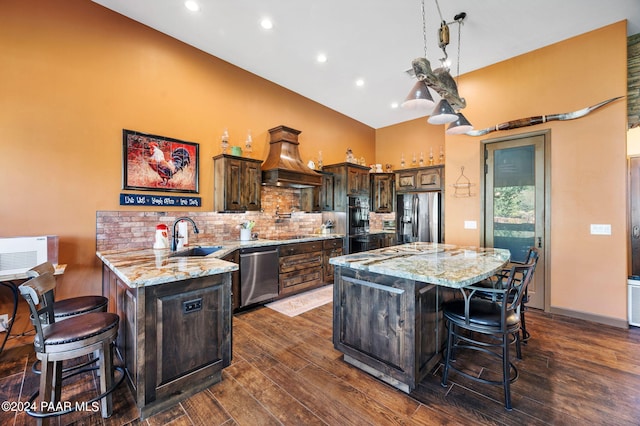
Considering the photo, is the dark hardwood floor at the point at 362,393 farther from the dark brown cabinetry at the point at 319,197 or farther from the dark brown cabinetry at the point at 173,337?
the dark brown cabinetry at the point at 319,197

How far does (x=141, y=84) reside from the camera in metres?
3.38

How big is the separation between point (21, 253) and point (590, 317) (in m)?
6.30

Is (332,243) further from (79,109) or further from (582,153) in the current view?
(79,109)

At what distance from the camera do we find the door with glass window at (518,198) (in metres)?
3.78

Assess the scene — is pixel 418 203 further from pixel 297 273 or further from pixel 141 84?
pixel 141 84

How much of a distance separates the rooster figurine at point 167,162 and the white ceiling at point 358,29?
1.57 metres

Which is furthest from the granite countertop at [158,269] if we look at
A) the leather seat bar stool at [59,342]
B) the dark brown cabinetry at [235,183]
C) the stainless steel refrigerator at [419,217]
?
the stainless steel refrigerator at [419,217]

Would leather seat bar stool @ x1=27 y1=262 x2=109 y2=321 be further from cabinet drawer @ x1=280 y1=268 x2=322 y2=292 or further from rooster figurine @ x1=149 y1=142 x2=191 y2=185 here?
cabinet drawer @ x1=280 y1=268 x2=322 y2=292

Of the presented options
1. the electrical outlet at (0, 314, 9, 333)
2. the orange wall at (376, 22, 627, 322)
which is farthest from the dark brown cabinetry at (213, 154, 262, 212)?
the orange wall at (376, 22, 627, 322)

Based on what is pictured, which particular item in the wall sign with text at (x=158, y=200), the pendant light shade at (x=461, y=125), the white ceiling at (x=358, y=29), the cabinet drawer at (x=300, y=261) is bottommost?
the cabinet drawer at (x=300, y=261)

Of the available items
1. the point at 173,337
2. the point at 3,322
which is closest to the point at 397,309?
the point at 173,337

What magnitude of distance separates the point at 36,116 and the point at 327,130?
4.57 m

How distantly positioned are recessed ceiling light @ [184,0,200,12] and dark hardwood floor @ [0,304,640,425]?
3.82 m

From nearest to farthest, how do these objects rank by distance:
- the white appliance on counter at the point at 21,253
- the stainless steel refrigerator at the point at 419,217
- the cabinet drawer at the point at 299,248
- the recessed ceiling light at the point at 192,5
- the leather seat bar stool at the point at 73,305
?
1. the leather seat bar stool at the point at 73,305
2. the white appliance on counter at the point at 21,253
3. the recessed ceiling light at the point at 192,5
4. the cabinet drawer at the point at 299,248
5. the stainless steel refrigerator at the point at 419,217
